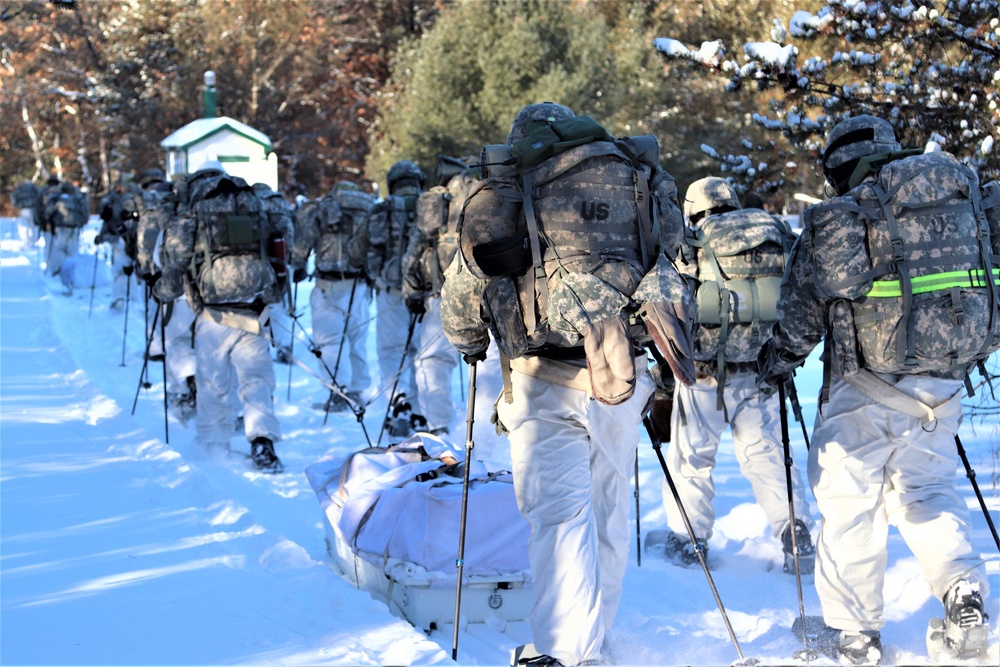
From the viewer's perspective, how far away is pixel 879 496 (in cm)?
453

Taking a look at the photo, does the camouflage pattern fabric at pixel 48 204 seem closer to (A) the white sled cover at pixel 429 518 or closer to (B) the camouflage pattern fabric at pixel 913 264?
(A) the white sled cover at pixel 429 518

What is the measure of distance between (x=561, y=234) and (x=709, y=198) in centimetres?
229

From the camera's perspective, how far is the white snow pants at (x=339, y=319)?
1189 centimetres

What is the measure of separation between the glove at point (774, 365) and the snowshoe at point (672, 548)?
4.23 ft

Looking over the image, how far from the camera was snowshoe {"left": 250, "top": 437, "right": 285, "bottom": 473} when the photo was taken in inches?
332

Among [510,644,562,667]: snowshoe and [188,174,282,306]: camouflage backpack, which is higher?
[188,174,282,306]: camouflage backpack

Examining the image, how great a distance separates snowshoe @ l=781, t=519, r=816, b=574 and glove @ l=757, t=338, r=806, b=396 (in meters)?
1.14

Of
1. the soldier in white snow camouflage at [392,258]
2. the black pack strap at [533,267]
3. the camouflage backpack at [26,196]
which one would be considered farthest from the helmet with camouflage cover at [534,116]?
the camouflage backpack at [26,196]

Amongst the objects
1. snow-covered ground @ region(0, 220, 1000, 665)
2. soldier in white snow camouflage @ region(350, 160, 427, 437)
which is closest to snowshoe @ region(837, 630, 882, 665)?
snow-covered ground @ region(0, 220, 1000, 665)

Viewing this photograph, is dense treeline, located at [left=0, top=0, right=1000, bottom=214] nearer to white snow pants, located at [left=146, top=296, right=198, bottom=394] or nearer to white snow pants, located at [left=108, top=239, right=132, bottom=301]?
white snow pants, located at [left=146, top=296, right=198, bottom=394]

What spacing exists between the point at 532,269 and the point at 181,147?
18611 mm

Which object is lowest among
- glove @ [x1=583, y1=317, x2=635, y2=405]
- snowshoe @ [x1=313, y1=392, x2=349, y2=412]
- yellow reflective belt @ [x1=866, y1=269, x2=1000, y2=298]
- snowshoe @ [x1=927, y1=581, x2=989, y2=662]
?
snowshoe @ [x1=313, y1=392, x2=349, y2=412]

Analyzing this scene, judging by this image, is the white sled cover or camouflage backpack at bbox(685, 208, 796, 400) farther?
camouflage backpack at bbox(685, 208, 796, 400)

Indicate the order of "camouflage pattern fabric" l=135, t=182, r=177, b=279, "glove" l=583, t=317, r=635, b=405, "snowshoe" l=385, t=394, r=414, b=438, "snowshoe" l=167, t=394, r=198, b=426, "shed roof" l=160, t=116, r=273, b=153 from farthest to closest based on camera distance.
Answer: "shed roof" l=160, t=116, r=273, b=153 → "camouflage pattern fabric" l=135, t=182, r=177, b=279 → "snowshoe" l=167, t=394, r=198, b=426 → "snowshoe" l=385, t=394, r=414, b=438 → "glove" l=583, t=317, r=635, b=405
